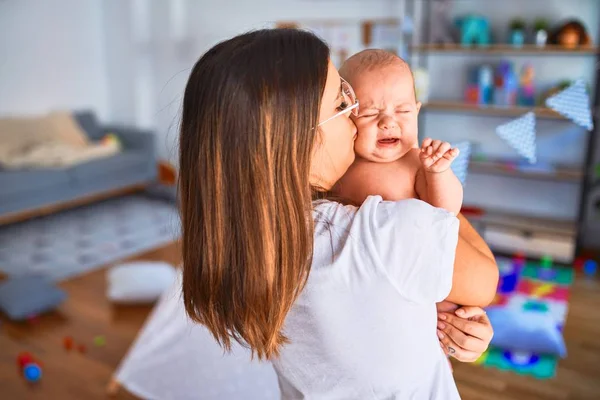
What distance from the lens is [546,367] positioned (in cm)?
263

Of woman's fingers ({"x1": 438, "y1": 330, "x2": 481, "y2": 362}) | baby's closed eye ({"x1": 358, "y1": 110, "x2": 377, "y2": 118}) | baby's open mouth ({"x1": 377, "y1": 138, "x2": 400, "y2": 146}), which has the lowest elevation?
woman's fingers ({"x1": 438, "y1": 330, "x2": 481, "y2": 362})

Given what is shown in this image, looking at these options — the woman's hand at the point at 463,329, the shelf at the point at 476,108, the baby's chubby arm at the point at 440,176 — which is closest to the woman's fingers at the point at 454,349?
the woman's hand at the point at 463,329

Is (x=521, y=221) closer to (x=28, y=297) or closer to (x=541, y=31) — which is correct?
(x=541, y=31)

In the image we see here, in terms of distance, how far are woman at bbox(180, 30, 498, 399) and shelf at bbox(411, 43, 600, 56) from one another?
343 centimetres

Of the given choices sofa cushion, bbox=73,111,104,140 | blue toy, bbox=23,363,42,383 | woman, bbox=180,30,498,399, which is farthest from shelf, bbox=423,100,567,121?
sofa cushion, bbox=73,111,104,140

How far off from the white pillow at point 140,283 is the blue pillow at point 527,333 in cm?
178

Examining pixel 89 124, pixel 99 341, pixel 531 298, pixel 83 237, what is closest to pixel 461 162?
pixel 99 341

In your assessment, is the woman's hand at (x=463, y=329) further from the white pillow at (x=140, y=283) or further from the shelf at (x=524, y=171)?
the shelf at (x=524, y=171)

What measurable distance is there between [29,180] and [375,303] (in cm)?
478

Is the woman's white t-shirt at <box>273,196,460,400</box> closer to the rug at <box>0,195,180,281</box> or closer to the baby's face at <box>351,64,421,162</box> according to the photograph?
the baby's face at <box>351,64,421,162</box>

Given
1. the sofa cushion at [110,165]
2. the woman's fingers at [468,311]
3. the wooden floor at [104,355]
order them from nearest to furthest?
the woman's fingers at [468,311]
the wooden floor at [104,355]
the sofa cushion at [110,165]

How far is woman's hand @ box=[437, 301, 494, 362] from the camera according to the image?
80 cm

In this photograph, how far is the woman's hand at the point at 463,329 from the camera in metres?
0.80

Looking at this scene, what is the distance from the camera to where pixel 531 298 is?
11.1ft
